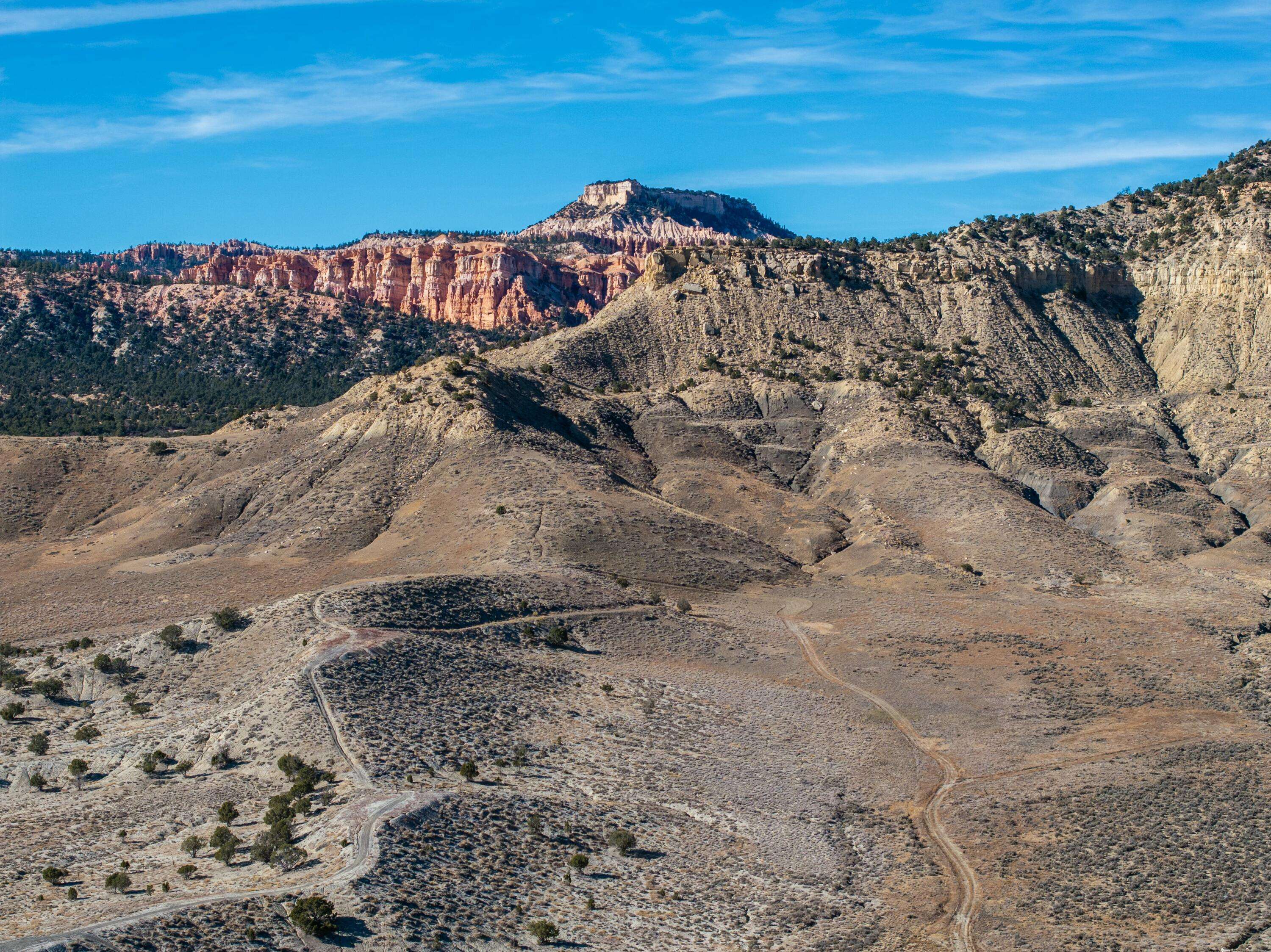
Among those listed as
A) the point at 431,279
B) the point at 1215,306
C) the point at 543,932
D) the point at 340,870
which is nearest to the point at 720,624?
the point at 543,932

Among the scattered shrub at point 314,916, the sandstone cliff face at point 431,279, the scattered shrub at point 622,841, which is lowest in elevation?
the scattered shrub at point 622,841

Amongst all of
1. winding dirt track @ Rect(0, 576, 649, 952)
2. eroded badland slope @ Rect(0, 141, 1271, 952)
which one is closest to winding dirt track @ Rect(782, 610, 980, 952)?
eroded badland slope @ Rect(0, 141, 1271, 952)

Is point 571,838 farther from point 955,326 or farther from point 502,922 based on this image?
point 955,326

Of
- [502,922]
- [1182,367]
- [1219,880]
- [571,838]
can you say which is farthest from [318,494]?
[1182,367]

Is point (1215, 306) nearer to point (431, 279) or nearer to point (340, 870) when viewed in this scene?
point (340, 870)

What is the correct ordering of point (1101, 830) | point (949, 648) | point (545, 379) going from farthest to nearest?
1. point (545, 379)
2. point (949, 648)
3. point (1101, 830)

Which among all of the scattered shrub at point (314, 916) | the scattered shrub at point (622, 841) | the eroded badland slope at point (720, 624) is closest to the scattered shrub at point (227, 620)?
the eroded badland slope at point (720, 624)

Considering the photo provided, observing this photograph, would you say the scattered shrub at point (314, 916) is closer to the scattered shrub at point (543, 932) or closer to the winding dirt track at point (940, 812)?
the scattered shrub at point (543, 932)
